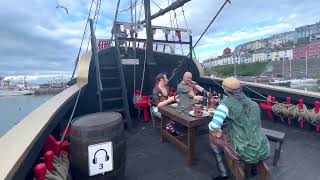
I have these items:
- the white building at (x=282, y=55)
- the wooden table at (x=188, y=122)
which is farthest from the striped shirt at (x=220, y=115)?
the white building at (x=282, y=55)

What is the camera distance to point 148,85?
6.51 m

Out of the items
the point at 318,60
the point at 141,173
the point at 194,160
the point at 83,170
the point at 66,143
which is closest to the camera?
the point at 83,170

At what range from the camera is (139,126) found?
5.14 meters

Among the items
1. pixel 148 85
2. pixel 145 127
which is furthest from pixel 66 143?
pixel 148 85

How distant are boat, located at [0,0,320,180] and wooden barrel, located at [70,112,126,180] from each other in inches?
2.4

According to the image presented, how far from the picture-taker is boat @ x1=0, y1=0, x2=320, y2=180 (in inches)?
70.0

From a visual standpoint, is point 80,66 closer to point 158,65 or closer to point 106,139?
point 158,65

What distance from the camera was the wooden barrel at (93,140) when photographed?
2.20 meters

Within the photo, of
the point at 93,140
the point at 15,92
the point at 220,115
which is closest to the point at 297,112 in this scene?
the point at 220,115

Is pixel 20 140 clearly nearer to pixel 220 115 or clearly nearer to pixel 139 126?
pixel 220 115

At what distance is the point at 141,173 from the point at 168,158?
551 mm

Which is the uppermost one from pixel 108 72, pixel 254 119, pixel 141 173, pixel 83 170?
pixel 108 72

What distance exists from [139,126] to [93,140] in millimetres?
2970

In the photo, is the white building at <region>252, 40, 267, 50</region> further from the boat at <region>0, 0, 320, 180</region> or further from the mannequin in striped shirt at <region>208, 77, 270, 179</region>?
the mannequin in striped shirt at <region>208, 77, 270, 179</region>
